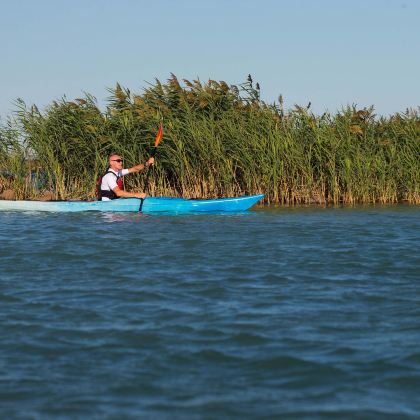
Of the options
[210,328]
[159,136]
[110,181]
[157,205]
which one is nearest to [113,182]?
[110,181]

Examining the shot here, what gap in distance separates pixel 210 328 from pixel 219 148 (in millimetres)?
11387

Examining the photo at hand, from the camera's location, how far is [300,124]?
60.0 ft

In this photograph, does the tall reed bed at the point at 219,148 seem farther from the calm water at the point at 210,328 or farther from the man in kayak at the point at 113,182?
the calm water at the point at 210,328

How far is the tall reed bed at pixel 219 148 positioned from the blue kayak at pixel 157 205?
1.43 meters

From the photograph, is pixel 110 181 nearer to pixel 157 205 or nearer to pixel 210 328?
pixel 157 205

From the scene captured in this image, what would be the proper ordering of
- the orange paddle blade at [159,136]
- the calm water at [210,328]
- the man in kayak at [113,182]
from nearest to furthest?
the calm water at [210,328], the man in kayak at [113,182], the orange paddle blade at [159,136]

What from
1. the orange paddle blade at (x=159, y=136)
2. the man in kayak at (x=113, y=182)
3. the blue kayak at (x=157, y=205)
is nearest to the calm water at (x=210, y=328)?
the man in kayak at (x=113, y=182)

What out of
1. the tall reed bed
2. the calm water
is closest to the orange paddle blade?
the tall reed bed

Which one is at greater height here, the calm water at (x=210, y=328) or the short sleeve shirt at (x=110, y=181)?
the short sleeve shirt at (x=110, y=181)

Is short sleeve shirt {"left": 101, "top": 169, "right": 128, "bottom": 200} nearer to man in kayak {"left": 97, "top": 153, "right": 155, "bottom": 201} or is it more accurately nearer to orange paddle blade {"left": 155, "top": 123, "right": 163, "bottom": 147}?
man in kayak {"left": 97, "top": 153, "right": 155, "bottom": 201}

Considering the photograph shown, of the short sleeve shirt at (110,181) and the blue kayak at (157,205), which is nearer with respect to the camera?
the short sleeve shirt at (110,181)

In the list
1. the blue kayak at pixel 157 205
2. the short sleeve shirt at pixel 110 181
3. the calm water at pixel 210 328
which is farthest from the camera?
the blue kayak at pixel 157 205

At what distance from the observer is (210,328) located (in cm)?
649

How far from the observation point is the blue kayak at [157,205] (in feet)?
52.5
